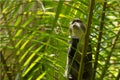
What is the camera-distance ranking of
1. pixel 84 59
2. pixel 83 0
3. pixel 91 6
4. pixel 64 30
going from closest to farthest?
pixel 91 6
pixel 84 59
pixel 83 0
pixel 64 30

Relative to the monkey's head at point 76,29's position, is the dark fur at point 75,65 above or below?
below

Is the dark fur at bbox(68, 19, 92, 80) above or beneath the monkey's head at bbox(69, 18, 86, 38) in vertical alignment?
beneath

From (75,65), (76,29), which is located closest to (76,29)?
(76,29)

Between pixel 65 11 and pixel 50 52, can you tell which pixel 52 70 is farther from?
pixel 65 11

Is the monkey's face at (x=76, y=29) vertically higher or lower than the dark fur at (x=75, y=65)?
higher

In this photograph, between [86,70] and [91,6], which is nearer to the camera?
[91,6]

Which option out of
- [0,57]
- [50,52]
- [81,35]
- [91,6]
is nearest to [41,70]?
[50,52]

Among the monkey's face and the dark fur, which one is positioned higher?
the monkey's face

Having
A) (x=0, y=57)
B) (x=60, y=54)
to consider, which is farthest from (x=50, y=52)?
(x=0, y=57)

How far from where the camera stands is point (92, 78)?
2.27 ft

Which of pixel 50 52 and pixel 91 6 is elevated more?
pixel 91 6

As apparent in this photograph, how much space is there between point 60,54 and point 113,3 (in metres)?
0.22

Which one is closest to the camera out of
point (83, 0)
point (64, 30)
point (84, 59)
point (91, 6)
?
point (91, 6)

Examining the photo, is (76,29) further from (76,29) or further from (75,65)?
(75,65)
